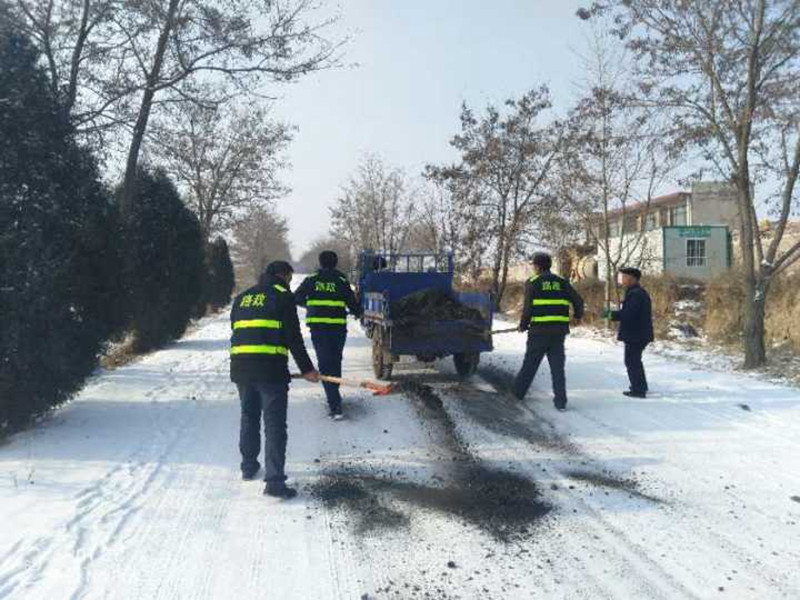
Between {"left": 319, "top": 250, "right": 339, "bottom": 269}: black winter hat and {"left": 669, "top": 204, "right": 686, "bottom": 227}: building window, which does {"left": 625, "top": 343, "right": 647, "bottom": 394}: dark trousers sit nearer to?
{"left": 319, "top": 250, "right": 339, "bottom": 269}: black winter hat

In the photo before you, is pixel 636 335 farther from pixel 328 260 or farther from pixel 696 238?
pixel 696 238

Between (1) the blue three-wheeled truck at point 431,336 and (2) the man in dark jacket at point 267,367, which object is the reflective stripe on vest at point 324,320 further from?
(2) the man in dark jacket at point 267,367

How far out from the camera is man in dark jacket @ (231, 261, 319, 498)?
5273mm

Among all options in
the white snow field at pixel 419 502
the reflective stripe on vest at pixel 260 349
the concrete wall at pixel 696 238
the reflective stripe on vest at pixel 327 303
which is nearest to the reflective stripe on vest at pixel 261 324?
the reflective stripe on vest at pixel 260 349

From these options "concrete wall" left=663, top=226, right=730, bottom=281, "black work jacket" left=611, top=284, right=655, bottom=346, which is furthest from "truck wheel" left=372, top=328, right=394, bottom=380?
"concrete wall" left=663, top=226, right=730, bottom=281

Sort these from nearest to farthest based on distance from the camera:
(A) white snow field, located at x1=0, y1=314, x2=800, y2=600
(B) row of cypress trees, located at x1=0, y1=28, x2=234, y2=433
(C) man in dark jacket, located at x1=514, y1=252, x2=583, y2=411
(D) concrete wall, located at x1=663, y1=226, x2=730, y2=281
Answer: (A) white snow field, located at x1=0, y1=314, x2=800, y2=600 → (B) row of cypress trees, located at x1=0, y1=28, x2=234, y2=433 → (C) man in dark jacket, located at x1=514, y1=252, x2=583, y2=411 → (D) concrete wall, located at x1=663, y1=226, x2=730, y2=281

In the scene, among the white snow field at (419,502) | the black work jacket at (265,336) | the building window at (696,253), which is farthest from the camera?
the building window at (696,253)

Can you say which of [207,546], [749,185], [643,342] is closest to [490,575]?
[207,546]

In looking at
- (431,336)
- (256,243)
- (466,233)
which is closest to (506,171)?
(466,233)

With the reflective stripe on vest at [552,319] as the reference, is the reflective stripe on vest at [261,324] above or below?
above

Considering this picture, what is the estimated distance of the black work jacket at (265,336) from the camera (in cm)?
540

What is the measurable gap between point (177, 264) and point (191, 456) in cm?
Result: 946

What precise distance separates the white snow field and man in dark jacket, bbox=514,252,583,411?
431 millimetres

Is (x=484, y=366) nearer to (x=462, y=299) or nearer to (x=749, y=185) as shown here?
(x=462, y=299)
